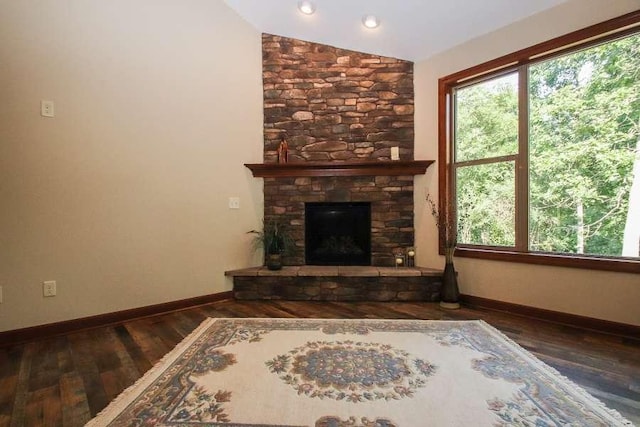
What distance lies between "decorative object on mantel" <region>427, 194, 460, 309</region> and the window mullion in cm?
58

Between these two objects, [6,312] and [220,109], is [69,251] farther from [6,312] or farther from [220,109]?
[220,109]

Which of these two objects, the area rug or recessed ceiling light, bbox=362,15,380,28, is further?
recessed ceiling light, bbox=362,15,380,28

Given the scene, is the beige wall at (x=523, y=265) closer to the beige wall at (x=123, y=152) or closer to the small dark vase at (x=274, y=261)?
the small dark vase at (x=274, y=261)

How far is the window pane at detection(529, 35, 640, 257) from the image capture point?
2.31 meters

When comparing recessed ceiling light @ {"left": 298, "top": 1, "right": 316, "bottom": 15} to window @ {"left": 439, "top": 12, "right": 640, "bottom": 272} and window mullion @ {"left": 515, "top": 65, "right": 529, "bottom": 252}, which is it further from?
window mullion @ {"left": 515, "top": 65, "right": 529, "bottom": 252}

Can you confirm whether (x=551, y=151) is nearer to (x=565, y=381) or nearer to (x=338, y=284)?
(x=565, y=381)

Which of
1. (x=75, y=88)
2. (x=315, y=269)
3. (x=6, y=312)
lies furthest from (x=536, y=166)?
(x=6, y=312)

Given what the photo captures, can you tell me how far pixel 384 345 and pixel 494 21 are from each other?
3116mm

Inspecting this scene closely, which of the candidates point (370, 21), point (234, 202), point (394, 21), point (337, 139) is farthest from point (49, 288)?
point (394, 21)

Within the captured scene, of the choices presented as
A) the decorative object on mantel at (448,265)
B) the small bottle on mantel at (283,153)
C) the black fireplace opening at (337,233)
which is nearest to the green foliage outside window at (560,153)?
the decorative object on mantel at (448,265)

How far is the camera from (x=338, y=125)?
11.7 ft

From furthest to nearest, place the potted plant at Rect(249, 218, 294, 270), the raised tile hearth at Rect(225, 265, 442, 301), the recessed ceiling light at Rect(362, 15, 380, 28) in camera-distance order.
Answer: the potted plant at Rect(249, 218, 294, 270) → the raised tile hearth at Rect(225, 265, 442, 301) → the recessed ceiling light at Rect(362, 15, 380, 28)

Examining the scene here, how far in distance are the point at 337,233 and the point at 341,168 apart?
80 cm

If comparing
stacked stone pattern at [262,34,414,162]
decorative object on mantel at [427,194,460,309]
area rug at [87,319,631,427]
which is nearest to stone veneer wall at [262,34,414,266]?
stacked stone pattern at [262,34,414,162]
